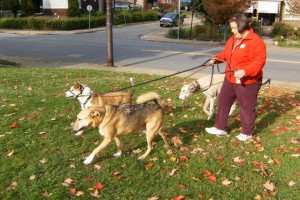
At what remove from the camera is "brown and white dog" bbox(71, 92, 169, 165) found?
4703 millimetres

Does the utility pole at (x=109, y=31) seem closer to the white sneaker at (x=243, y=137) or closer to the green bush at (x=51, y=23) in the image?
the white sneaker at (x=243, y=137)

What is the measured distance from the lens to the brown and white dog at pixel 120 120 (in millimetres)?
4703

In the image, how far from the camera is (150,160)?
5.20 meters

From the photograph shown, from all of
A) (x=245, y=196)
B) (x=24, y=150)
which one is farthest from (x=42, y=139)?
(x=245, y=196)

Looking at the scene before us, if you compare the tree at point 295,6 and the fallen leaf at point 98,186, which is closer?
the fallen leaf at point 98,186

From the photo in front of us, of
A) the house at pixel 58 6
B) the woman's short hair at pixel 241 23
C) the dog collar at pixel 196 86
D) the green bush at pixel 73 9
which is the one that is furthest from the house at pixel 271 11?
the woman's short hair at pixel 241 23

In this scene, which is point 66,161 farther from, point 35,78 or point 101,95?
point 35,78

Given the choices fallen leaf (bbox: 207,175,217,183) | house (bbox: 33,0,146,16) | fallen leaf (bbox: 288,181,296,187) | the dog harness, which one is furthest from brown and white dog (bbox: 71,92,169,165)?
house (bbox: 33,0,146,16)

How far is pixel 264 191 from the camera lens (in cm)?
444

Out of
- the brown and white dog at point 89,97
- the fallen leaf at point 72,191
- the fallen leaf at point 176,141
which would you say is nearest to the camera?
the fallen leaf at point 72,191

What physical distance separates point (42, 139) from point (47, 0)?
45.1 m

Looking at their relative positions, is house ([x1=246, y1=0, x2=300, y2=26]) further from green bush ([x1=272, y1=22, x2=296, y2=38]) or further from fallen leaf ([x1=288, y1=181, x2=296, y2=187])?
fallen leaf ([x1=288, y1=181, x2=296, y2=187])

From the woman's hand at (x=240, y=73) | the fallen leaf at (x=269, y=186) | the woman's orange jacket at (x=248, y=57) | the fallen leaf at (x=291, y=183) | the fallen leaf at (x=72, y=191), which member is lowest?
the fallen leaf at (x=291, y=183)

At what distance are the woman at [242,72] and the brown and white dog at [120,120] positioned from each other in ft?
4.41
